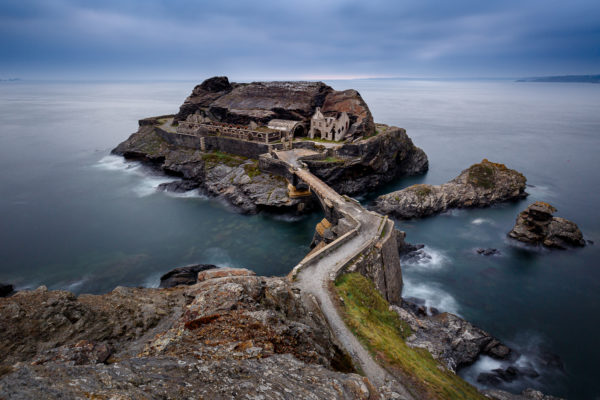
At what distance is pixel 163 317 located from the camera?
12367 millimetres

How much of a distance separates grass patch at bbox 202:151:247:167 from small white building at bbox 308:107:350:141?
15.3 meters

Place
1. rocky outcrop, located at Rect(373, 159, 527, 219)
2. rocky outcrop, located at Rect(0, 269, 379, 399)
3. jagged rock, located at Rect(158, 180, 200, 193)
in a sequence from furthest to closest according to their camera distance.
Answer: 1. jagged rock, located at Rect(158, 180, 200, 193)
2. rocky outcrop, located at Rect(373, 159, 527, 219)
3. rocky outcrop, located at Rect(0, 269, 379, 399)

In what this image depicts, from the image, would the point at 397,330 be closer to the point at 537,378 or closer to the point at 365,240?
the point at 365,240

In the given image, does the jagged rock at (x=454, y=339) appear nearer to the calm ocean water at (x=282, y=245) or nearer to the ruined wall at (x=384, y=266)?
the calm ocean water at (x=282, y=245)

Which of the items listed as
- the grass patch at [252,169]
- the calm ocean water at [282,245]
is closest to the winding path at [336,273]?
the calm ocean water at [282,245]

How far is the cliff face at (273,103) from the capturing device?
2457 inches

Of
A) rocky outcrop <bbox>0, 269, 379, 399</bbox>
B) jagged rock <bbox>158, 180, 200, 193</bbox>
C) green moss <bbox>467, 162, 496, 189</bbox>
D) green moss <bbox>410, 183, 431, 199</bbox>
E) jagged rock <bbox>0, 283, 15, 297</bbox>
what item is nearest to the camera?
rocky outcrop <bbox>0, 269, 379, 399</bbox>

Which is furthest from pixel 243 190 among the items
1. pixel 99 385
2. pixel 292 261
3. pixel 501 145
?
pixel 501 145

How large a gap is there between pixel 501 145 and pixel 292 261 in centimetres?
8475

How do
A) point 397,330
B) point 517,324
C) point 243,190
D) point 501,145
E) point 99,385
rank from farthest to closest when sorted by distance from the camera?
point 501,145 → point 243,190 → point 517,324 → point 397,330 → point 99,385

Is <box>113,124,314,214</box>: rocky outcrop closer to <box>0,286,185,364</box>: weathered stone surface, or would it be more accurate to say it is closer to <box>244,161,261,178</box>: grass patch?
<box>244,161,261,178</box>: grass patch

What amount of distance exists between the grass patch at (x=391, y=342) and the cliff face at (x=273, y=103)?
135ft

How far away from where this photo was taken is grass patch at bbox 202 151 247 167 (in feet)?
188

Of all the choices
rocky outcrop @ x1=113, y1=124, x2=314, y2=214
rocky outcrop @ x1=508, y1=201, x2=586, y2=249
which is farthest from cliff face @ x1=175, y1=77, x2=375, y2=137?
rocky outcrop @ x1=508, y1=201, x2=586, y2=249
